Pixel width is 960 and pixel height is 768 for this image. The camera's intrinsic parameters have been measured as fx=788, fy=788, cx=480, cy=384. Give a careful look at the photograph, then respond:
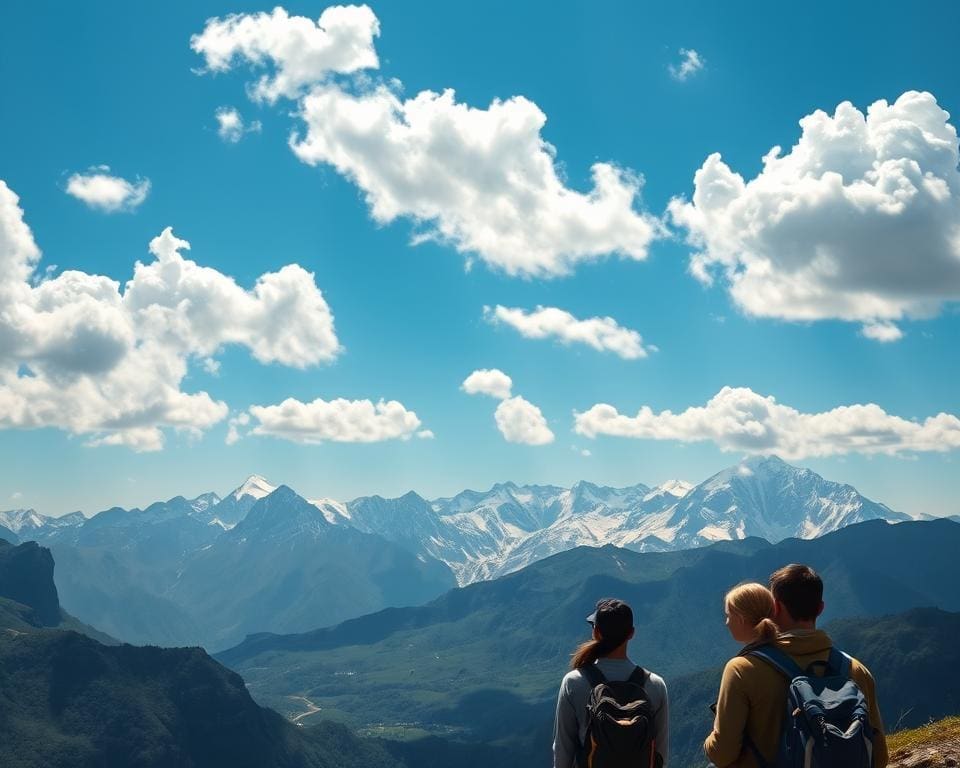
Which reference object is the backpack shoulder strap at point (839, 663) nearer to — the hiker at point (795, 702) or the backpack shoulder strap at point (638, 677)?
the hiker at point (795, 702)

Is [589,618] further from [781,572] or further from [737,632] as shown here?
[781,572]

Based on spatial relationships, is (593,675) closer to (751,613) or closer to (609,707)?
(609,707)

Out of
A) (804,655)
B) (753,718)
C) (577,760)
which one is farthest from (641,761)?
(804,655)

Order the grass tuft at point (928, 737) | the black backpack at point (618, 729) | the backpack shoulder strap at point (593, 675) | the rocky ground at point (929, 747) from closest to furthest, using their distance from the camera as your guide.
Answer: the black backpack at point (618, 729) → the backpack shoulder strap at point (593, 675) → the rocky ground at point (929, 747) → the grass tuft at point (928, 737)

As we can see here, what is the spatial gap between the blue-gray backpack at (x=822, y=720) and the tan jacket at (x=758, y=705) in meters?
0.14

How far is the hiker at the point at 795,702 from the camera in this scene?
1110cm

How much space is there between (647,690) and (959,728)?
17322 millimetres

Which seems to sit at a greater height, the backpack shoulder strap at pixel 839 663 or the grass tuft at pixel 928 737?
the backpack shoulder strap at pixel 839 663

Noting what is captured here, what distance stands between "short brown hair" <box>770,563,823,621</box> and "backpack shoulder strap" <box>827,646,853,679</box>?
1.98ft

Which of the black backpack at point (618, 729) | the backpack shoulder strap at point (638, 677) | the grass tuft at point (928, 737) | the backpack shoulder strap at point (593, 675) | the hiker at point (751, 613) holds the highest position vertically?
the hiker at point (751, 613)

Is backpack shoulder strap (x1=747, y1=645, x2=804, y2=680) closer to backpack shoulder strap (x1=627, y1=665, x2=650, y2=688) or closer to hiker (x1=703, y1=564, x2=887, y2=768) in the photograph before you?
hiker (x1=703, y1=564, x2=887, y2=768)

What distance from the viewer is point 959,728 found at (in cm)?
2467

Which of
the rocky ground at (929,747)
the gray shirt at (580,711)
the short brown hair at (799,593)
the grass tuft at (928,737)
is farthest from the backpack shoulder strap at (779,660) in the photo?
the grass tuft at (928,737)

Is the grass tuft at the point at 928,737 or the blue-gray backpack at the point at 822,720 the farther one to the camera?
the grass tuft at the point at 928,737
